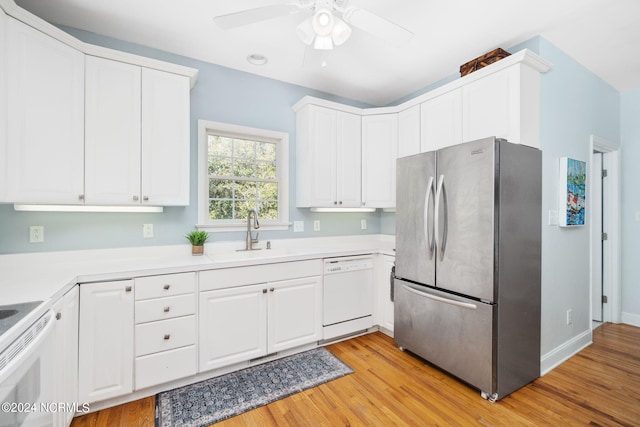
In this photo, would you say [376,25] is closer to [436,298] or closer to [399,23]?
[399,23]

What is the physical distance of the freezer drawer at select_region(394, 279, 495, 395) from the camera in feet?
6.76

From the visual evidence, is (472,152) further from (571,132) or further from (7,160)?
(7,160)

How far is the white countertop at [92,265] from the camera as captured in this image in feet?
4.81

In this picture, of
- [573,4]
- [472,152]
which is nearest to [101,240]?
[472,152]

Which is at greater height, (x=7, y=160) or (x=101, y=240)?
(x=7, y=160)

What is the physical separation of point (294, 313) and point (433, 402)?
1.27m

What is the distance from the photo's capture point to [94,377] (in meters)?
1.87

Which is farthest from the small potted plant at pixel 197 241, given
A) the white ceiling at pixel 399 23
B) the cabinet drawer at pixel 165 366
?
the white ceiling at pixel 399 23

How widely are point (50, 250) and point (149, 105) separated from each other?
1.32 meters

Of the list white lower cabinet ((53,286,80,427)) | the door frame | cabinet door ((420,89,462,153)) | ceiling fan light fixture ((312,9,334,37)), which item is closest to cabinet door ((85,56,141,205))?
white lower cabinet ((53,286,80,427))

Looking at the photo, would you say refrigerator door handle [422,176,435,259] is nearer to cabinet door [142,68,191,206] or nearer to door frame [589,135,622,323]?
cabinet door [142,68,191,206]

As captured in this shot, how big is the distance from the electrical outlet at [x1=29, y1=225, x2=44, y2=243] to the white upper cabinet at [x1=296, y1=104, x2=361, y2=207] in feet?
7.12

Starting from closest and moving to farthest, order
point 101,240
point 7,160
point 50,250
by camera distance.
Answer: point 7,160, point 50,250, point 101,240

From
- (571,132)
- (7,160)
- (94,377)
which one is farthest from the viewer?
(571,132)
